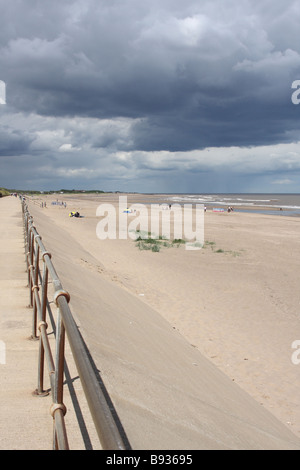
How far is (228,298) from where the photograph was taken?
1015 cm

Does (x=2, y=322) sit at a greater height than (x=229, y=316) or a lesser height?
greater

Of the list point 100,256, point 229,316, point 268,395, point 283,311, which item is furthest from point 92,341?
point 100,256

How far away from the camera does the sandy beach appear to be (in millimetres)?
6035

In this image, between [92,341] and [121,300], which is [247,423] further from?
[121,300]

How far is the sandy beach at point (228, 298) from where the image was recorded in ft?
19.8

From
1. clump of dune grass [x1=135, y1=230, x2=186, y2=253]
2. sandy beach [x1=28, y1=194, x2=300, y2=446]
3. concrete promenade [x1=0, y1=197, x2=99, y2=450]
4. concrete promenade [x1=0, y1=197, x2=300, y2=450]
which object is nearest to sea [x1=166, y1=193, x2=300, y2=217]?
clump of dune grass [x1=135, y1=230, x2=186, y2=253]

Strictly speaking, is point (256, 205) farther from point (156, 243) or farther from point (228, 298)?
point (228, 298)

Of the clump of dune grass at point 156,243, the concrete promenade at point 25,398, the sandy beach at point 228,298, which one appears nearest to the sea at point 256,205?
the clump of dune grass at point 156,243

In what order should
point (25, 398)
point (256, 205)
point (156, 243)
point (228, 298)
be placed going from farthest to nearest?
point (256, 205) → point (156, 243) → point (228, 298) → point (25, 398)

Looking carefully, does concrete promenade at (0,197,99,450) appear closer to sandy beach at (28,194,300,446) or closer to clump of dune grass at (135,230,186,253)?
sandy beach at (28,194,300,446)

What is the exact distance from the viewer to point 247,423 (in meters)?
4.08

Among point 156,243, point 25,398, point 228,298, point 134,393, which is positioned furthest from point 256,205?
point 25,398

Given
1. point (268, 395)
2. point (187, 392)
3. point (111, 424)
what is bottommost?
point (268, 395)
